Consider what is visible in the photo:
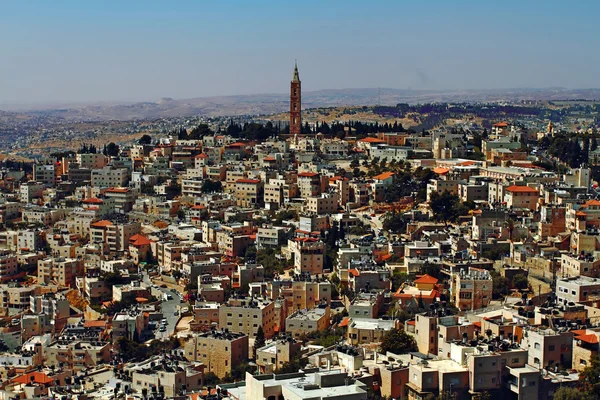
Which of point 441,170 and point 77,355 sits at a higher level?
point 441,170

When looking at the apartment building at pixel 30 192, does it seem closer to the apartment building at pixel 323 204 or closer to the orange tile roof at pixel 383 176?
the apartment building at pixel 323 204

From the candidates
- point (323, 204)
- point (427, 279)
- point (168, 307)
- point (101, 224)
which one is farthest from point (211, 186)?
point (427, 279)

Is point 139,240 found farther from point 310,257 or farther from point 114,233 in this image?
point 310,257

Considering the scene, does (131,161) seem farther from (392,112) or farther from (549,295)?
(392,112)

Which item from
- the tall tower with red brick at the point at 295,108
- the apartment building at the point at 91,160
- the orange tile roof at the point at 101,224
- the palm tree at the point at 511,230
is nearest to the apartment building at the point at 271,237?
the orange tile roof at the point at 101,224

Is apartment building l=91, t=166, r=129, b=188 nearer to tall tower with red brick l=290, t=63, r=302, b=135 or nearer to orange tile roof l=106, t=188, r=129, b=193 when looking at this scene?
orange tile roof l=106, t=188, r=129, b=193
